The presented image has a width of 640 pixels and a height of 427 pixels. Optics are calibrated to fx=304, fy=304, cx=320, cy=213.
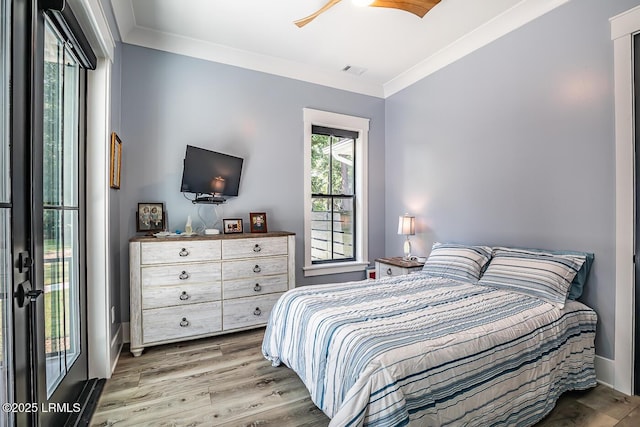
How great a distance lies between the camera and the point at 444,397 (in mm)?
1393

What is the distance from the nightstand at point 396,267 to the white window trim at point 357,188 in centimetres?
51

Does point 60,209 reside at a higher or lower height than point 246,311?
higher

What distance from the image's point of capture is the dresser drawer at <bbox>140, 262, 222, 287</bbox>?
105 inches

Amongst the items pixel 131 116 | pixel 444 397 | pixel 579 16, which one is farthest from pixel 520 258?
pixel 131 116

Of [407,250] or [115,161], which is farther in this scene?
[407,250]

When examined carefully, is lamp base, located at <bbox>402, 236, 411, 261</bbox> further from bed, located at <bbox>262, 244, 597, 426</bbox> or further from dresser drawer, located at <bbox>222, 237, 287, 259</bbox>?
dresser drawer, located at <bbox>222, 237, 287, 259</bbox>

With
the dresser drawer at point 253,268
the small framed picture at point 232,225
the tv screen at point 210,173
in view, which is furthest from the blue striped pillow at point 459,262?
the tv screen at point 210,173

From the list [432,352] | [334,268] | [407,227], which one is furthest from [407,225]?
[432,352]

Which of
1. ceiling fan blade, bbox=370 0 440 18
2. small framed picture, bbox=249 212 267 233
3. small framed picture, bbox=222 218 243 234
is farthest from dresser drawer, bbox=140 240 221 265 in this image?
ceiling fan blade, bbox=370 0 440 18

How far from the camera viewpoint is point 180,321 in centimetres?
277

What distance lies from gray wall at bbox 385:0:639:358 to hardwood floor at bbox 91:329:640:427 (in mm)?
511

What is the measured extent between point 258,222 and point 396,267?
64.2 inches

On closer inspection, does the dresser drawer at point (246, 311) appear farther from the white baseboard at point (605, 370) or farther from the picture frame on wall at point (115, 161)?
the white baseboard at point (605, 370)

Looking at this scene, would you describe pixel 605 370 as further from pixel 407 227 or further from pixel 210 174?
pixel 210 174
